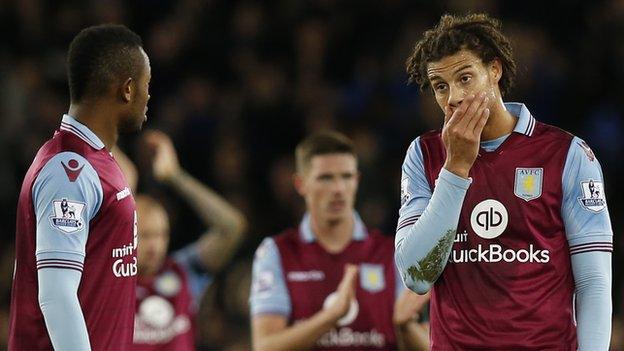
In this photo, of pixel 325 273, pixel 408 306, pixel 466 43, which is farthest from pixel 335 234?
pixel 466 43

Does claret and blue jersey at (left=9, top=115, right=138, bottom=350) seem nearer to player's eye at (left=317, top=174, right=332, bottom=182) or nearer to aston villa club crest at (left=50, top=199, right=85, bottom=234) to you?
aston villa club crest at (left=50, top=199, right=85, bottom=234)

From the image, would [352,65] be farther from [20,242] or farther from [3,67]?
[20,242]

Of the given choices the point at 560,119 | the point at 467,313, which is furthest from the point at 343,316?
the point at 560,119

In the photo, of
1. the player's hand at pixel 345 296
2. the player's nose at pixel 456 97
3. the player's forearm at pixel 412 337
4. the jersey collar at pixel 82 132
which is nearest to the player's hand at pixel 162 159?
the player's hand at pixel 345 296

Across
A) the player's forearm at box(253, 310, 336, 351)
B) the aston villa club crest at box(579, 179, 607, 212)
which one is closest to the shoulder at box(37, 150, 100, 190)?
the aston villa club crest at box(579, 179, 607, 212)

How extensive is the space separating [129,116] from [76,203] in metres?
0.46

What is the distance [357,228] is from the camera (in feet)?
22.9

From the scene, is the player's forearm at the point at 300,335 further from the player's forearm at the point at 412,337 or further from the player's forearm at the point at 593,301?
the player's forearm at the point at 593,301

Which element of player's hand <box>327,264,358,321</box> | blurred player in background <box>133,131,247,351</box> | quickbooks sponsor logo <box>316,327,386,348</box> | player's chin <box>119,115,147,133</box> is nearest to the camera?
player's chin <box>119,115,147,133</box>

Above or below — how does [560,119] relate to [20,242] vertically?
above

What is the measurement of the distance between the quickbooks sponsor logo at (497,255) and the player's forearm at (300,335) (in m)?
1.91

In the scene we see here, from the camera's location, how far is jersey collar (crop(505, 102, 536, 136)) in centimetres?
444

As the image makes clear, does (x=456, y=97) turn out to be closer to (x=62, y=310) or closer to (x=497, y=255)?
(x=497, y=255)

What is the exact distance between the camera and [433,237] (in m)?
4.16
